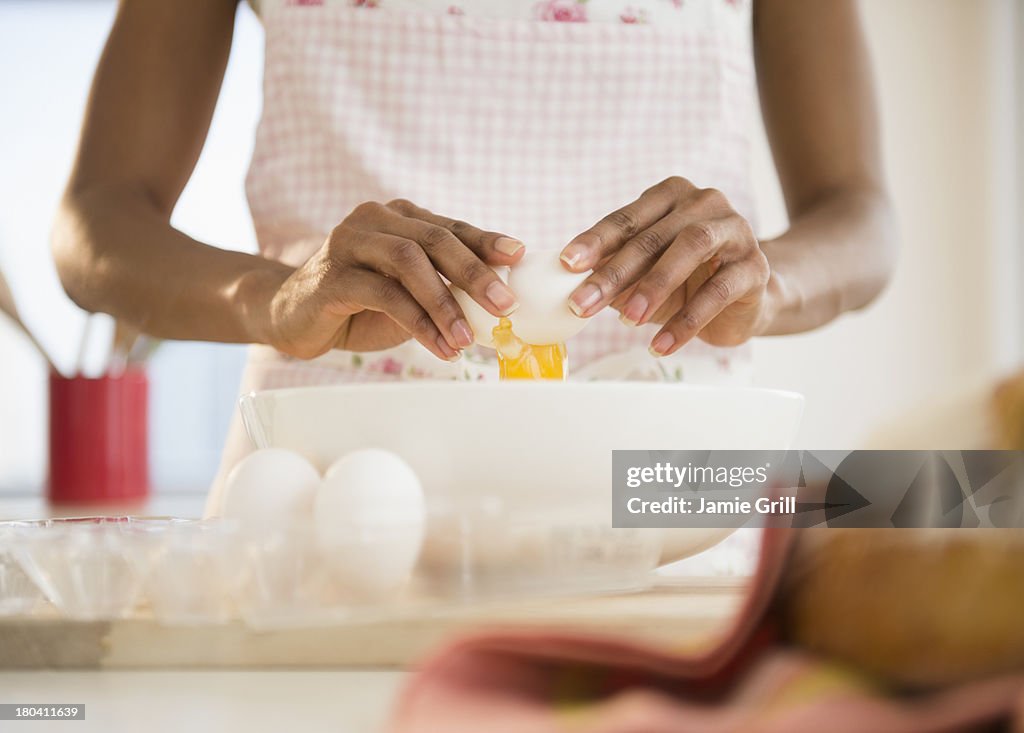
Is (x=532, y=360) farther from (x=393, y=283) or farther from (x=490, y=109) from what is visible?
(x=490, y=109)

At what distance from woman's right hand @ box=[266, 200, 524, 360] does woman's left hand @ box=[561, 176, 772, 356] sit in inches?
1.7

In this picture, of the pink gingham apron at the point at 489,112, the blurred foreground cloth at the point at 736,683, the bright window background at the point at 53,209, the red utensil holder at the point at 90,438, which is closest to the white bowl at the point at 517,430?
the blurred foreground cloth at the point at 736,683

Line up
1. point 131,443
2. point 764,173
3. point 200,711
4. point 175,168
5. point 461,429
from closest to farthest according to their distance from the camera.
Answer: point 200,711, point 461,429, point 175,168, point 131,443, point 764,173

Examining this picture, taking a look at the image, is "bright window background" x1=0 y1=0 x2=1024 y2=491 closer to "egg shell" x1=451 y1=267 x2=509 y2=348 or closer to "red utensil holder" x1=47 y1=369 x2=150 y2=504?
"red utensil holder" x1=47 y1=369 x2=150 y2=504

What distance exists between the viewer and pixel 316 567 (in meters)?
0.33

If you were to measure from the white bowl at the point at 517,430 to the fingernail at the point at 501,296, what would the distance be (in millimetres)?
62

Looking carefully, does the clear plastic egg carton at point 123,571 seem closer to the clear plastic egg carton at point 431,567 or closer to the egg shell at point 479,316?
the clear plastic egg carton at point 431,567

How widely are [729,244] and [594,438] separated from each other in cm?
21

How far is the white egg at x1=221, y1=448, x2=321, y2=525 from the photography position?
1.33ft

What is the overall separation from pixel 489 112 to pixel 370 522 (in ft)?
1.98

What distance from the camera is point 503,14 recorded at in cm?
87

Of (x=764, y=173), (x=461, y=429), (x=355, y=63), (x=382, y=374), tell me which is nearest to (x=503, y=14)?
(x=355, y=63)

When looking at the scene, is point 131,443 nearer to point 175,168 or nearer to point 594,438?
point 175,168

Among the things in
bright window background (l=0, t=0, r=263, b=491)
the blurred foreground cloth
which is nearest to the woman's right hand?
the blurred foreground cloth
